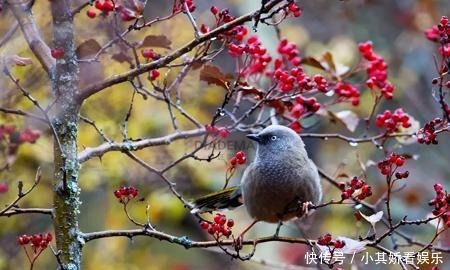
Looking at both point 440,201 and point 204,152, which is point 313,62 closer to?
point 440,201

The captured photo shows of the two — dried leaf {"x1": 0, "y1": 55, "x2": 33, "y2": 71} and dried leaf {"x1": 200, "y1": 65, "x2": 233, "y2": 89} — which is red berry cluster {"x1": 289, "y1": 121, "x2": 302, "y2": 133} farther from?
dried leaf {"x1": 0, "y1": 55, "x2": 33, "y2": 71}

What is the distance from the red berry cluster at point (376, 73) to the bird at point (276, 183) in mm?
479

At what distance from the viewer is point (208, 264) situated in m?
9.24

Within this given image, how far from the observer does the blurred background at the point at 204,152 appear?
550 cm

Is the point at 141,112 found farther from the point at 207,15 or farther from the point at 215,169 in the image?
the point at 207,15

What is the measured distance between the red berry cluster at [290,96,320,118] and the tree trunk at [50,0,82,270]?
45.1 inches

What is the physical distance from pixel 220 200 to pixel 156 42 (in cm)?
100

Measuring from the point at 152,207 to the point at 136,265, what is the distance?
0.96 m

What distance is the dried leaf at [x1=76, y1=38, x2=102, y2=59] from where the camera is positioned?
319 centimetres

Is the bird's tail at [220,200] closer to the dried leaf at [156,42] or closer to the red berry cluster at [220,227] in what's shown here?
the red berry cluster at [220,227]

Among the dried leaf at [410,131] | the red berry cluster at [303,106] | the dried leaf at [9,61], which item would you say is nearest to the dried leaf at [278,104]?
the red berry cluster at [303,106]

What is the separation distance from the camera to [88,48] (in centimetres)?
321

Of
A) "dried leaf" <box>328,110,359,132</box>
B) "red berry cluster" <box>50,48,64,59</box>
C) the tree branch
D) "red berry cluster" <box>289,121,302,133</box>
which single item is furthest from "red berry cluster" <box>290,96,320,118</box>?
"red berry cluster" <box>50,48,64,59</box>

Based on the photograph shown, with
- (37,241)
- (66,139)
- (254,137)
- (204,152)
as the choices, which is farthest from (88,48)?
(204,152)
